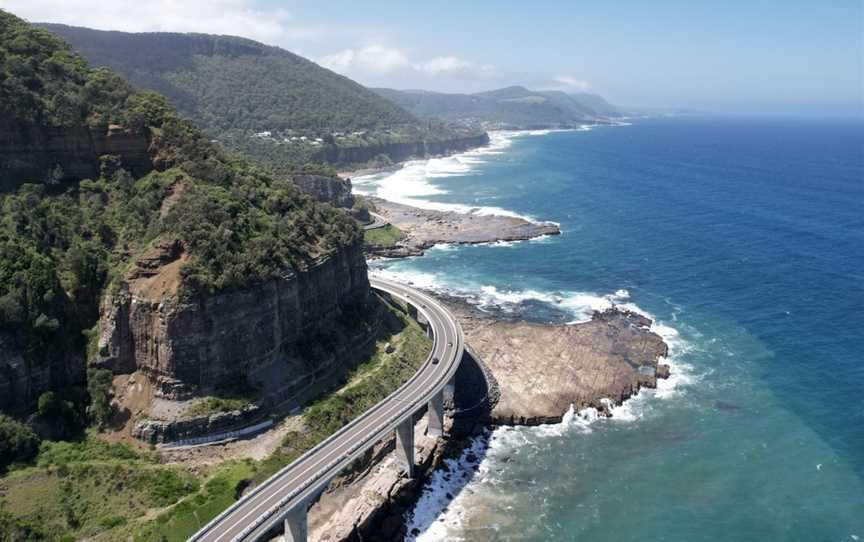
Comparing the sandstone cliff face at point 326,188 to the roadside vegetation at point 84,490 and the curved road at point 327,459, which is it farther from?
the roadside vegetation at point 84,490

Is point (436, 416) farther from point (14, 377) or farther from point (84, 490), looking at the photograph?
point (14, 377)

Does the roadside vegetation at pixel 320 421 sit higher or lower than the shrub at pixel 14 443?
lower

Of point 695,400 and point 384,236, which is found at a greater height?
point 384,236

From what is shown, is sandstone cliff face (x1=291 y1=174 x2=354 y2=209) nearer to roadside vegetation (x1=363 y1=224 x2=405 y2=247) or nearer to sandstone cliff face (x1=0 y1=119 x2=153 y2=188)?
roadside vegetation (x1=363 y1=224 x2=405 y2=247)

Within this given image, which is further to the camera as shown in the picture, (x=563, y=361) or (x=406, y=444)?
(x=563, y=361)

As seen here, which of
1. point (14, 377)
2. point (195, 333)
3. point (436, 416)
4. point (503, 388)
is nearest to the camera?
point (14, 377)


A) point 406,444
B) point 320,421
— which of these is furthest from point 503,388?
point 320,421

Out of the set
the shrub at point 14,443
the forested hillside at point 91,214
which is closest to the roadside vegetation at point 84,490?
the shrub at point 14,443
